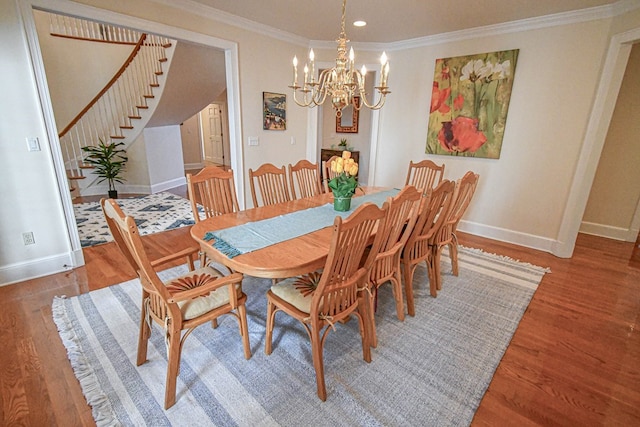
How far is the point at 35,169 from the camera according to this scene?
8.04ft

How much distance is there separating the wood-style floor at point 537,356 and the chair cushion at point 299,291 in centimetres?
101

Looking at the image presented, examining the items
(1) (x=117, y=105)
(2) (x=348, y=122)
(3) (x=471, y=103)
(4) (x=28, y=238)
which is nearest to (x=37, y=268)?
(4) (x=28, y=238)

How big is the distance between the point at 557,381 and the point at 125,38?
24.7 feet

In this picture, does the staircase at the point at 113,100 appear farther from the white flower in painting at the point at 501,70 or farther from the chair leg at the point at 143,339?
the white flower in painting at the point at 501,70

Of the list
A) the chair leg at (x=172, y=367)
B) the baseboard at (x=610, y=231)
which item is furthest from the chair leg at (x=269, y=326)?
the baseboard at (x=610, y=231)

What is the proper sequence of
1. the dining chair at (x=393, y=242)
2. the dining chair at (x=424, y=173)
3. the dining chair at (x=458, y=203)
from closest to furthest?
the dining chair at (x=393, y=242) < the dining chair at (x=458, y=203) < the dining chair at (x=424, y=173)

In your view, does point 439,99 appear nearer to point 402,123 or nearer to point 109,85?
point 402,123

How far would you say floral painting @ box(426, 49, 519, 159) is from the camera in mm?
3416

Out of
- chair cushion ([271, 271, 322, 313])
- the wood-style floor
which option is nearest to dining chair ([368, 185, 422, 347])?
chair cushion ([271, 271, 322, 313])

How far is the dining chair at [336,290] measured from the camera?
1262 millimetres

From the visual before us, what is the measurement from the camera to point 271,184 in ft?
8.79

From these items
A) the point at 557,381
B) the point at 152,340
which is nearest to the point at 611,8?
the point at 557,381

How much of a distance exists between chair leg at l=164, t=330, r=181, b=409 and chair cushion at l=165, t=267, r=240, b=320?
10 cm

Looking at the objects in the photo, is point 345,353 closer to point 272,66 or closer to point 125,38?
point 272,66
